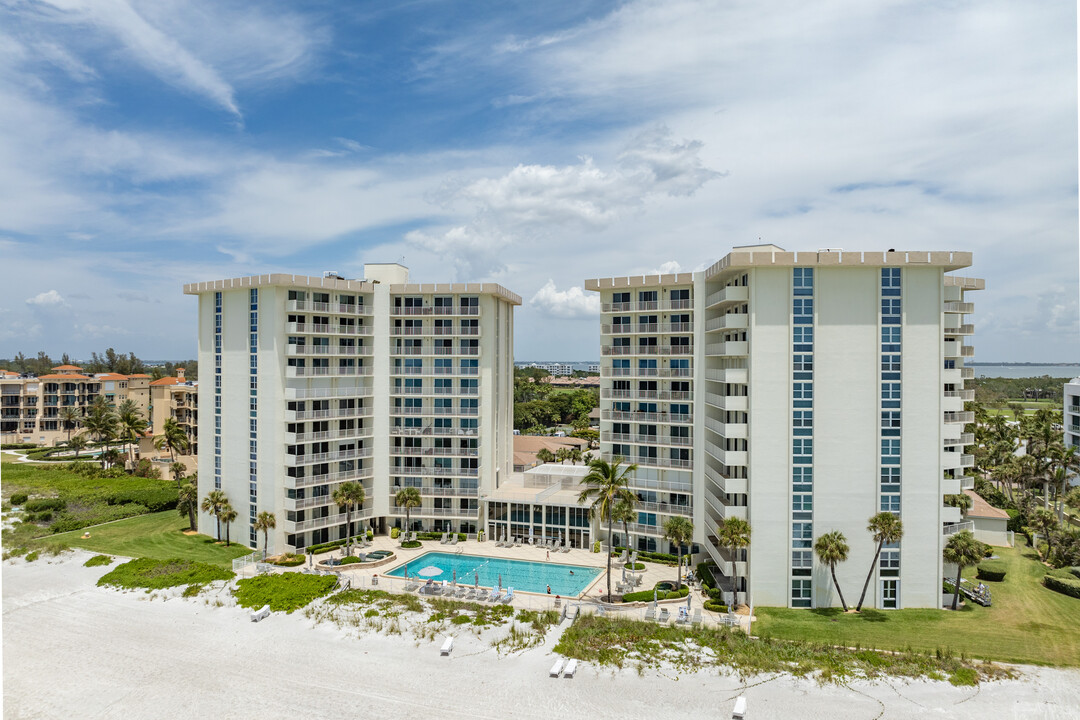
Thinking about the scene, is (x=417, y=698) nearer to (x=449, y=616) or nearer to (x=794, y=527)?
(x=449, y=616)

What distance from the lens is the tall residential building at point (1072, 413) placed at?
243 ft

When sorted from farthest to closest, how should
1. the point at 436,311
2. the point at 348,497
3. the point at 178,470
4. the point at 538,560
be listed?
the point at 178,470, the point at 436,311, the point at 348,497, the point at 538,560

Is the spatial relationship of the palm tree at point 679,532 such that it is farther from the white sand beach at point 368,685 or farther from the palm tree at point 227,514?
the palm tree at point 227,514

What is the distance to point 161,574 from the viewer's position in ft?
148

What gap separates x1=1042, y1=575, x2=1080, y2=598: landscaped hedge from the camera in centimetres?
4150

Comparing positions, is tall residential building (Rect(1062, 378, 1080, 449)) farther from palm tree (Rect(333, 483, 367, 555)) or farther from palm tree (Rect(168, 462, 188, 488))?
palm tree (Rect(168, 462, 188, 488))

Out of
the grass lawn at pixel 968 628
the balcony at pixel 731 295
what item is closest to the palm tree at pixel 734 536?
the grass lawn at pixel 968 628

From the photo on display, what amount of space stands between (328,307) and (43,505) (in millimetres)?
36787

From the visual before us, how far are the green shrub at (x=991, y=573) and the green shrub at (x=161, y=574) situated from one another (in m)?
53.0

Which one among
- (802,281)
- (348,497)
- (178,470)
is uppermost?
(802,281)

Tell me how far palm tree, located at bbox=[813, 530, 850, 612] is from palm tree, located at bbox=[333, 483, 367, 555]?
3364 centimetres

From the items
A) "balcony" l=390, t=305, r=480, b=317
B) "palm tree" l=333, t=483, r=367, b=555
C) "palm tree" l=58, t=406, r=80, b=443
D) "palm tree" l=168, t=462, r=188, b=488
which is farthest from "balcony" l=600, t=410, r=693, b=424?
"palm tree" l=58, t=406, r=80, b=443

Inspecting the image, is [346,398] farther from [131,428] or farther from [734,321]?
[131,428]

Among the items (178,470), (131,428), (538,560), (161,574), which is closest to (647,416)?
(538,560)
